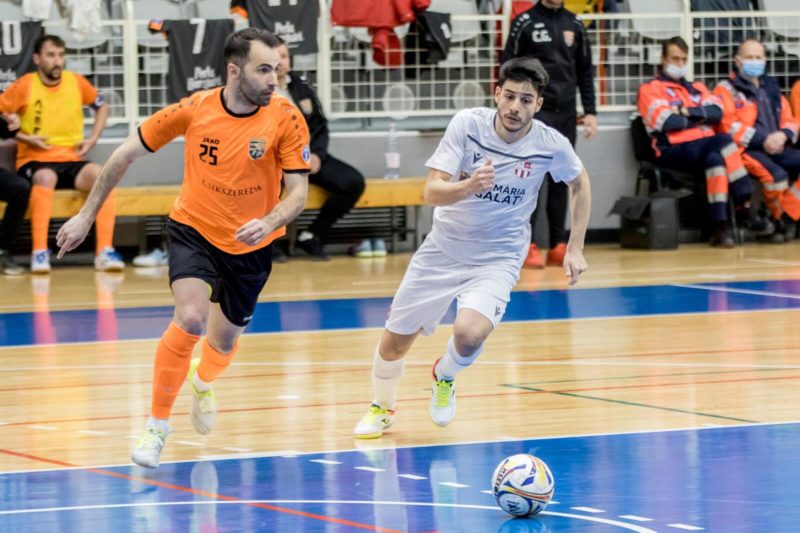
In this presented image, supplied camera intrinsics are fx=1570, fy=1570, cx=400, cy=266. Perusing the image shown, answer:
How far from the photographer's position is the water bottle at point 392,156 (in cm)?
1475

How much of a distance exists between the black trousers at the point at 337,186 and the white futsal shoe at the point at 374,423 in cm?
737

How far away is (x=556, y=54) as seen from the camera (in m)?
13.3

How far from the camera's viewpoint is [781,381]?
8.02 m

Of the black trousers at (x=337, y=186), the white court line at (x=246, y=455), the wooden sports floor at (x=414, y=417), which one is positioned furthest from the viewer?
the black trousers at (x=337, y=186)

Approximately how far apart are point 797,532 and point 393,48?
420 inches

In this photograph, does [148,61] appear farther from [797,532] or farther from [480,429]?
[797,532]

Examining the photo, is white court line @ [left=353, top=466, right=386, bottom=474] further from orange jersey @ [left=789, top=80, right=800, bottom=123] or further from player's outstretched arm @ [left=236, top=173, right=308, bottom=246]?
orange jersey @ [left=789, top=80, right=800, bottom=123]

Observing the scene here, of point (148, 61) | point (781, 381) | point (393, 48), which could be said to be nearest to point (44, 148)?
point (148, 61)

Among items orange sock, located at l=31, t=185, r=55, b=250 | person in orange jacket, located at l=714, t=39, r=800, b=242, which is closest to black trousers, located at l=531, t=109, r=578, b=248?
person in orange jacket, located at l=714, t=39, r=800, b=242

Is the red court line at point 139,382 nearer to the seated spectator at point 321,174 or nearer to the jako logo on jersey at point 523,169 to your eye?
the jako logo on jersey at point 523,169

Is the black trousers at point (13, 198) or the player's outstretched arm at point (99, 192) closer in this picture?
the player's outstretched arm at point (99, 192)

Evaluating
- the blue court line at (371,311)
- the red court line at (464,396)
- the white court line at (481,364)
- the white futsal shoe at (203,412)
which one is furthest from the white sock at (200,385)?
the blue court line at (371,311)

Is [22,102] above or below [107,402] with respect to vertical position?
above

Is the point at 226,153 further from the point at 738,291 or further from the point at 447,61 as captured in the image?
the point at 447,61
